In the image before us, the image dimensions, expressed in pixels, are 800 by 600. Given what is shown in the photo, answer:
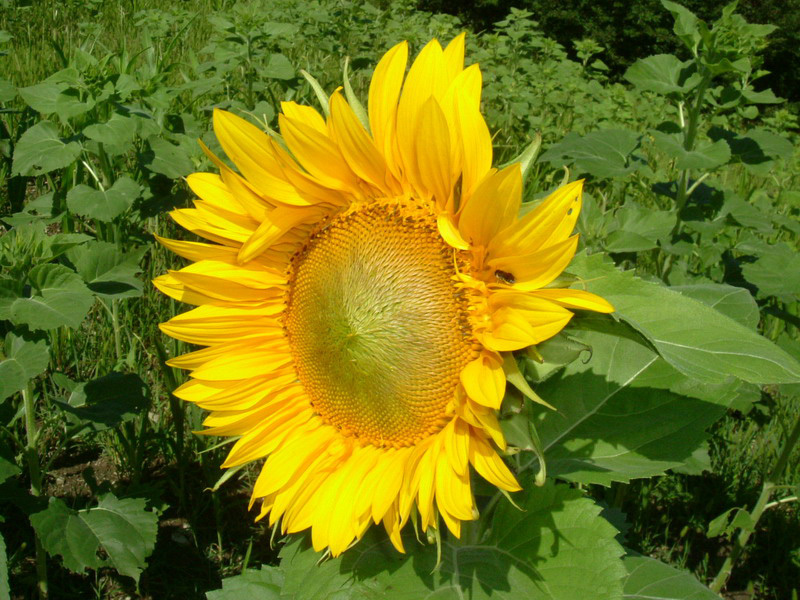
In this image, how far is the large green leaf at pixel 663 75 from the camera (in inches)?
111

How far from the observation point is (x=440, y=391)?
133 cm

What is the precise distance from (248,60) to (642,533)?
290 centimetres

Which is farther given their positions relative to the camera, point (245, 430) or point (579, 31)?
point (579, 31)

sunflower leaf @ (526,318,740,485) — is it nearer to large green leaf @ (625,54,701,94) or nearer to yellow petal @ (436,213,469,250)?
yellow petal @ (436,213,469,250)

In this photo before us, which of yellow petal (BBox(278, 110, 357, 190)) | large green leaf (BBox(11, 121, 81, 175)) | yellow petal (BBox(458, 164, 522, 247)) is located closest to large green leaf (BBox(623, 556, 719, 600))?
yellow petal (BBox(458, 164, 522, 247))

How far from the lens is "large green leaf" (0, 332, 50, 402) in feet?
5.83

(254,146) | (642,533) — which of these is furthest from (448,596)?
(642,533)

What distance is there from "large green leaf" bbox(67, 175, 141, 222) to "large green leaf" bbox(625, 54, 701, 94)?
1.76m

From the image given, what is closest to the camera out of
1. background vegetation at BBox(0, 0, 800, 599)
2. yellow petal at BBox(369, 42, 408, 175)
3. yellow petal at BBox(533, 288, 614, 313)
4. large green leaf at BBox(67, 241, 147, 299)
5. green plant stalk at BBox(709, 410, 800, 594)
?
yellow petal at BBox(533, 288, 614, 313)

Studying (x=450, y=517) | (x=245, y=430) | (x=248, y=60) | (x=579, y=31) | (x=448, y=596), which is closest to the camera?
(x=450, y=517)

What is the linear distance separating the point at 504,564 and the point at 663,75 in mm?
2043

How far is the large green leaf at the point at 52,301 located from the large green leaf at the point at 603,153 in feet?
5.40

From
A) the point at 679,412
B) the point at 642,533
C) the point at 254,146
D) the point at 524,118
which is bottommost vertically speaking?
the point at 642,533

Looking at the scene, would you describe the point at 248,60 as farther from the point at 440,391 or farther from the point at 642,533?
the point at 440,391
